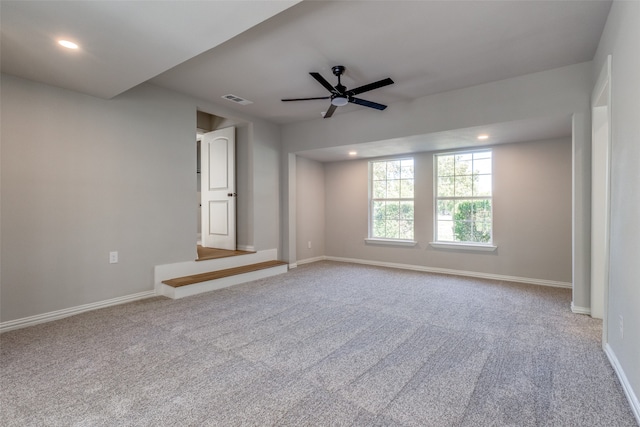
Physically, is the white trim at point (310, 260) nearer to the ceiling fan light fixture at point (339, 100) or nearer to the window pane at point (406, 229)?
the window pane at point (406, 229)

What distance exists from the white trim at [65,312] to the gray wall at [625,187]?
4.31m

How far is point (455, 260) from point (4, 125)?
577 cm

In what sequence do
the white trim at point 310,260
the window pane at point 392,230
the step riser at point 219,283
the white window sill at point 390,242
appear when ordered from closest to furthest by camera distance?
1. the step riser at point 219,283
2. the white window sill at point 390,242
3. the window pane at point 392,230
4. the white trim at point 310,260

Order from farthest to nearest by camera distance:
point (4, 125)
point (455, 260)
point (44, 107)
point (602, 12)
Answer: point (455, 260) → point (44, 107) → point (4, 125) → point (602, 12)

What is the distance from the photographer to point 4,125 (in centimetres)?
274

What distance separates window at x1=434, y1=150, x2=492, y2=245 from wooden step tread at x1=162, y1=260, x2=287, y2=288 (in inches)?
112

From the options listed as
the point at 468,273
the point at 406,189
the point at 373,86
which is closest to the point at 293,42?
the point at 373,86

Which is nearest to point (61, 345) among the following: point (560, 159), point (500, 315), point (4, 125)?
point (4, 125)

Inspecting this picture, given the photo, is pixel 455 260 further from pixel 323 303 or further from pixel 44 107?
pixel 44 107

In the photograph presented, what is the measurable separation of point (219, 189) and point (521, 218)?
482cm

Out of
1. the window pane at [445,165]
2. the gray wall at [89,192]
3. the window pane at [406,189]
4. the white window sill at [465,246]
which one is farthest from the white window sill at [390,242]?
the gray wall at [89,192]

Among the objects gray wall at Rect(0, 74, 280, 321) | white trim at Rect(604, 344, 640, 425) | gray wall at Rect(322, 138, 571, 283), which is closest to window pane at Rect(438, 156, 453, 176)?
gray wall at Rect(322, 138, 571, 283)

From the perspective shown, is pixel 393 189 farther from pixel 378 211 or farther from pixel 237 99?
pixel 237 99

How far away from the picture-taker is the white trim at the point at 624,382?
1.58m
